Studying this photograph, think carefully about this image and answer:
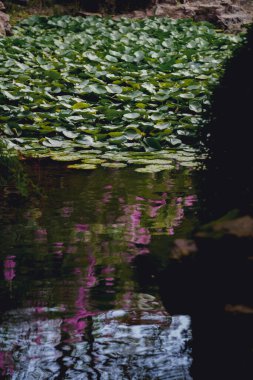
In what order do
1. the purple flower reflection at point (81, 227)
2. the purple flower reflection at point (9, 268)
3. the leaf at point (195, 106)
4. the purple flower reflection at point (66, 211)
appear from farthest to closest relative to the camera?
the leaf at point (195, 106)
the purple flower reflection at point (66, 211)
the purple flower reflection at point (81, 227)
the purple flower reflection at point (9, 268)

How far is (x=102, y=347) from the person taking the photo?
7.18 ft

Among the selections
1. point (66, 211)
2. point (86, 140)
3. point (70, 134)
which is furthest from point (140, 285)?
point (70, 134)

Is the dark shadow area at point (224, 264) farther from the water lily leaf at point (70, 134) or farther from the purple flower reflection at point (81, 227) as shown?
the water lily leaf at point (70, 134)

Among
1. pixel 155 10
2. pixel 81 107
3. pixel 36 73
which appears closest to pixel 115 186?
pixel 81 107

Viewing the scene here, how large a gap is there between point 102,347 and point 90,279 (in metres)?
0.65

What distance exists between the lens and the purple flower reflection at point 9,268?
2884 mm

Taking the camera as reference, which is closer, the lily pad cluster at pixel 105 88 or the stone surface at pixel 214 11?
the lily pad cluster at pixel 105 88

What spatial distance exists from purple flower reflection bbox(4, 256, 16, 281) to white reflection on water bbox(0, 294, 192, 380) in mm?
411

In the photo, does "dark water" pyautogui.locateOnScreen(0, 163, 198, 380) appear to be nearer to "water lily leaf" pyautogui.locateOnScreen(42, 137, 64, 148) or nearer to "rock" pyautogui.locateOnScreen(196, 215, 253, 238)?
"rock" pyautogui.locateOnScreen(196, 215, 253, 238)

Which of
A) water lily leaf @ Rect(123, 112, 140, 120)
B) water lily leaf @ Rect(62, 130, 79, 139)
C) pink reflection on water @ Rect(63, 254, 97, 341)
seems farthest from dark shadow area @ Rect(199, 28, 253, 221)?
water lily leaf @ Rect(123, 112, 140, 120)

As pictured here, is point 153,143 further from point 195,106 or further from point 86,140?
point 195,106

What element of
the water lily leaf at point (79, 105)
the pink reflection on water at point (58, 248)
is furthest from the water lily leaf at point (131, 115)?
the pink reflection on water at point (58, 248)

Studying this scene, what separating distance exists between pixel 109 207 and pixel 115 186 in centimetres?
51

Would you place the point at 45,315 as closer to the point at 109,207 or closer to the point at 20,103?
the point at 109,207
